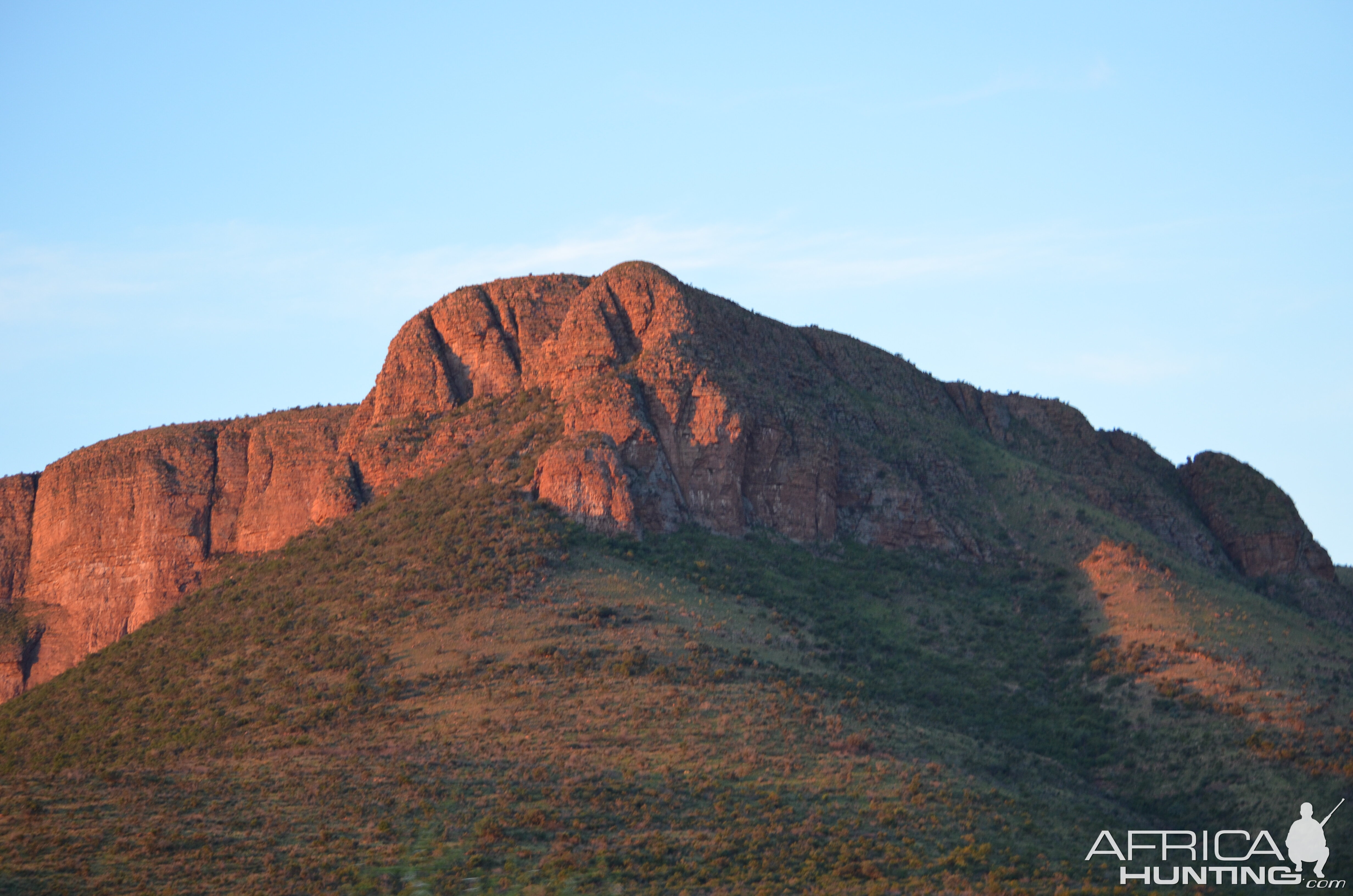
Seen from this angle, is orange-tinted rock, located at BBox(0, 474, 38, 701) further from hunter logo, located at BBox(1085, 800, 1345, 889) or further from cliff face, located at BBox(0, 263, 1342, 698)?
hunter logo, located at BBox(1085, 800, 1345, 889)

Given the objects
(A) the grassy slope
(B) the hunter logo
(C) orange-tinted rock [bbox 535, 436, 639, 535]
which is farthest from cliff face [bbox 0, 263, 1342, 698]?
(B) the hunter logo

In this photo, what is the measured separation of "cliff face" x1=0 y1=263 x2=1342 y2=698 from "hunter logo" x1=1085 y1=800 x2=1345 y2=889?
1069 inches

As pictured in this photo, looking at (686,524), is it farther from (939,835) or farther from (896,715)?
(939,835)

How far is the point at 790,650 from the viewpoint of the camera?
228ft

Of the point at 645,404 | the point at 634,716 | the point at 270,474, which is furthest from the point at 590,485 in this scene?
the point at 270,474

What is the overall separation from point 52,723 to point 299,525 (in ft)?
63.0

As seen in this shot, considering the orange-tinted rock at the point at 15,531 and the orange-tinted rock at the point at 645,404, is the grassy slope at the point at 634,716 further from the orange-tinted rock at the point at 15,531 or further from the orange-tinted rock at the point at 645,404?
the orange-tinted rock at the point at 15,531

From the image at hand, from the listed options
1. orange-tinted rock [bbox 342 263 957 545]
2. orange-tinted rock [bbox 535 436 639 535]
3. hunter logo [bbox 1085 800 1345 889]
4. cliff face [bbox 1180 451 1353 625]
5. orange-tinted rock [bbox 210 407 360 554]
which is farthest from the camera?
cliff face [bbox 1180 451 1353 625]

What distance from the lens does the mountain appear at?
51250 mm

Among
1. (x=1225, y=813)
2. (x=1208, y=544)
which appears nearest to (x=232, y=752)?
(x=1225, y=813)

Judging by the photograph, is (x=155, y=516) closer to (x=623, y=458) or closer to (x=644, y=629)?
(x=623, y=458)

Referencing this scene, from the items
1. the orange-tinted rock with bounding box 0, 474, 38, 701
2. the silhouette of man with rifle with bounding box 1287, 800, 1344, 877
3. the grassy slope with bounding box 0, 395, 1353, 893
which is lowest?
the silhouette of man with rifle with bounding box 1287, 800, 1344, 877

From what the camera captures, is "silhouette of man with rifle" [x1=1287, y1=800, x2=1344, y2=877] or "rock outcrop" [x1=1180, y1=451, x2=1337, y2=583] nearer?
"silhouette of man with rifle" [x1=1287, y1=800, x2=1344, y2=877]

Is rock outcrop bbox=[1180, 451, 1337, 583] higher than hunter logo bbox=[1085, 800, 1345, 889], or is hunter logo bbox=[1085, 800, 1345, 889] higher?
rock outcrop bbox=[1180, 451, 1337, 583]
